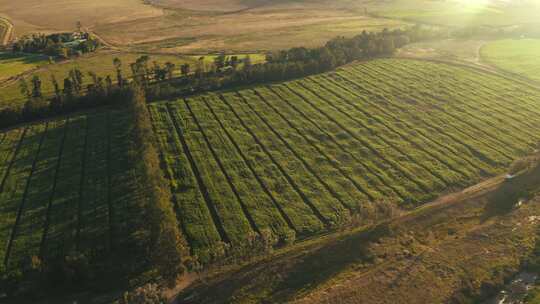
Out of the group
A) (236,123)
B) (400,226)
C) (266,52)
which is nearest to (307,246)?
(400,226)

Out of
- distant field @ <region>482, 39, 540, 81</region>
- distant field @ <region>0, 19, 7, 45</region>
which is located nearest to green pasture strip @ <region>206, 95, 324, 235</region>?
distant field @ <region>482, 39, 540, 81</region>

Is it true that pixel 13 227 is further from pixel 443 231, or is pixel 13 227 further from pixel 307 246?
pixel 443 231

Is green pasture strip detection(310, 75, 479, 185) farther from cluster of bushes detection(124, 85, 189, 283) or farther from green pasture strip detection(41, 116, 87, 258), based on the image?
green pasture strip detection(41, 116, 87, 258)

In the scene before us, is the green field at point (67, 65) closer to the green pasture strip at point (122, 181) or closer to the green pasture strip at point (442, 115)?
the green pasture strip at point (122, 181)

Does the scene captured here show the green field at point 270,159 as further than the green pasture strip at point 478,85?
No

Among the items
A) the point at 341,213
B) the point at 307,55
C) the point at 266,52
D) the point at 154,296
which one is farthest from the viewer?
the point at 266,52

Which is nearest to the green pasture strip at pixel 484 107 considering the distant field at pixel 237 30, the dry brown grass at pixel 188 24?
the distant field at pixel 237 30
